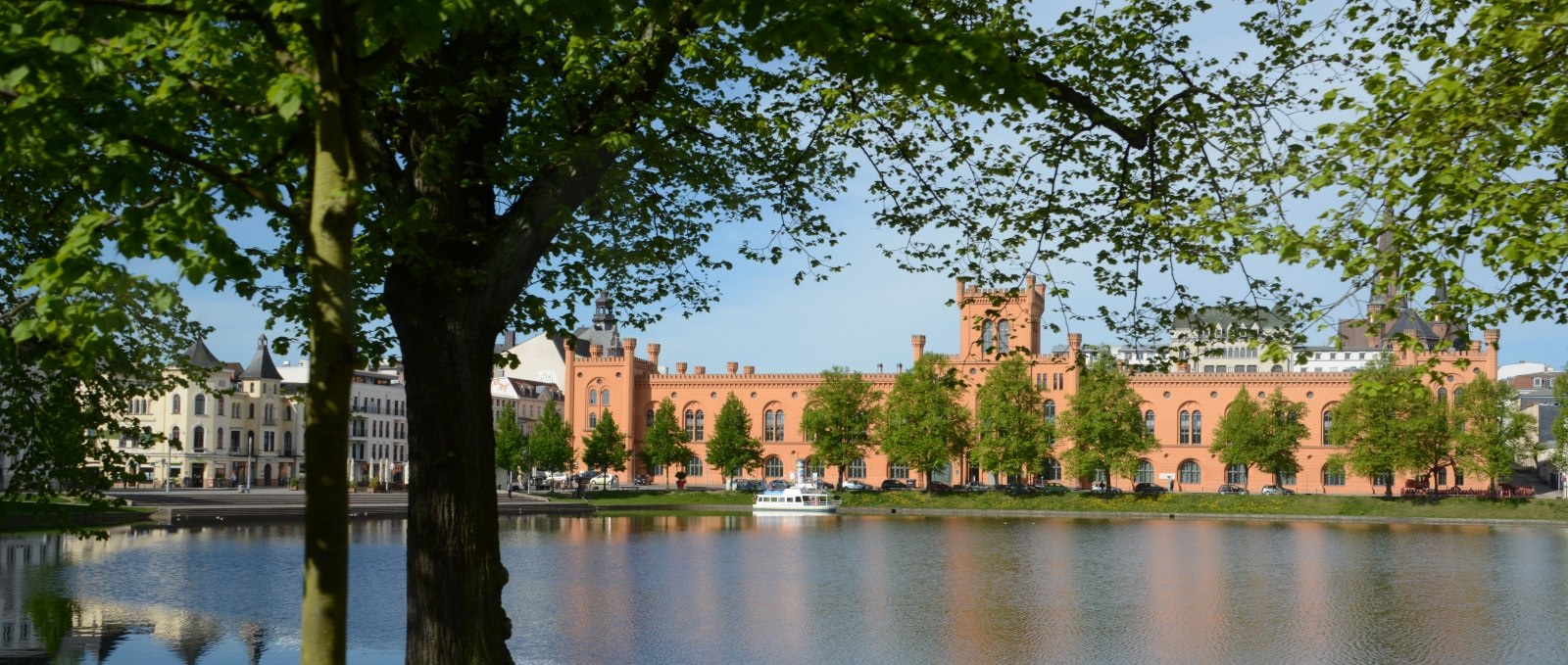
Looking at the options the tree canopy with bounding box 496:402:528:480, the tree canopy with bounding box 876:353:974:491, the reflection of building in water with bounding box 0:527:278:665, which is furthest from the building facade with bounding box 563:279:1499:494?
the reflection of building in water with bounding box 0:527:278:665

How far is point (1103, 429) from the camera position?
73750mm

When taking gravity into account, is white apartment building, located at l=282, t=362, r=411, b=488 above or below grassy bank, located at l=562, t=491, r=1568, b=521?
above

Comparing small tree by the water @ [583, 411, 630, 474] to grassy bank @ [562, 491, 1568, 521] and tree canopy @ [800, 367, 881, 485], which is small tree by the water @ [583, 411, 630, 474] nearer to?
grassy bank @ [562, 491, 1568, 521]

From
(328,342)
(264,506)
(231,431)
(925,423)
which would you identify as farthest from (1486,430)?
(231,431)

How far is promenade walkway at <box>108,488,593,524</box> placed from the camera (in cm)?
5156

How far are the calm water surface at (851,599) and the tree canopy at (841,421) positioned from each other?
34.2 meters

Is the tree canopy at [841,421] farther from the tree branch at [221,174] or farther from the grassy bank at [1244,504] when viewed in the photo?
the tree branch at [221,174]

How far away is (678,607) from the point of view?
27281 millimetres

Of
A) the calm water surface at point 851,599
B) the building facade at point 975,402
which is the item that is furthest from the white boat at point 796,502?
the calm water surface at point 851,599

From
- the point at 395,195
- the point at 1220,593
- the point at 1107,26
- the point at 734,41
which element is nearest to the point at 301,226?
the point at 395,195

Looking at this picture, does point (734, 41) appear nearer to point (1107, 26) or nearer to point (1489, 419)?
point (1107, 26)

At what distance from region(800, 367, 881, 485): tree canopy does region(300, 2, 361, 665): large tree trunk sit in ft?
248

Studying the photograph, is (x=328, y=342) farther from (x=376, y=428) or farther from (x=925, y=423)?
(x=376, y=428)

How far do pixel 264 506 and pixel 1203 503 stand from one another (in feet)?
156
